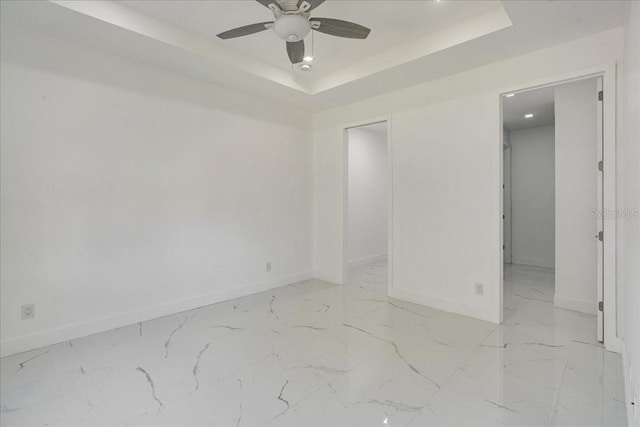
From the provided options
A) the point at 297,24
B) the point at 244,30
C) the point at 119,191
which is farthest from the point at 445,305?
the point at 119,191

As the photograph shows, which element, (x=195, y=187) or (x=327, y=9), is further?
(x=195, y=187)

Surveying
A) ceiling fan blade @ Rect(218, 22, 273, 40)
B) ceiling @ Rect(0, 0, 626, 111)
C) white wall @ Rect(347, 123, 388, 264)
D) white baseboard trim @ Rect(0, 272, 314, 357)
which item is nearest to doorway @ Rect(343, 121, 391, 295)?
white wall @ Rect(347, 123, 388, 264)

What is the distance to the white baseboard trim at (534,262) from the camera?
583 centimetres

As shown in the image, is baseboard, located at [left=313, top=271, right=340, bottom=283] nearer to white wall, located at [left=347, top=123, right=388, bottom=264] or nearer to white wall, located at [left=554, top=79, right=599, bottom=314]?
white wall, located at [left=347, top=123, right=388, bottom=264]

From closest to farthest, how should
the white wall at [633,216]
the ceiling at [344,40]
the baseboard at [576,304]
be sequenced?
the white wall at [633,216]
the ceiling at [344,40]
the baseboard at [576,304]

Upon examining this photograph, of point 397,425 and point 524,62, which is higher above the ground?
point 524,62

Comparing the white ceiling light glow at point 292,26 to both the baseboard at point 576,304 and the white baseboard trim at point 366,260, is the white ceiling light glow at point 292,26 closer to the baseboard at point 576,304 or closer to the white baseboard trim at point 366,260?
the baseboard at point 576,304

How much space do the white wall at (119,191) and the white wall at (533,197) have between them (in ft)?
15.8

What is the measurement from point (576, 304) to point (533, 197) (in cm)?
312

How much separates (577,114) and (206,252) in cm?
444

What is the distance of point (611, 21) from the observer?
244cm

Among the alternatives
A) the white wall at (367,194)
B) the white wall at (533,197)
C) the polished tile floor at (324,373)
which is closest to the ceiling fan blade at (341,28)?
the polished tile floor at (324,373)

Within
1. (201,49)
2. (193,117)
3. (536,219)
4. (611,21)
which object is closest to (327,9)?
(201,49)

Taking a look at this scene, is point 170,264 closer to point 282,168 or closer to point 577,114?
point 282,168
